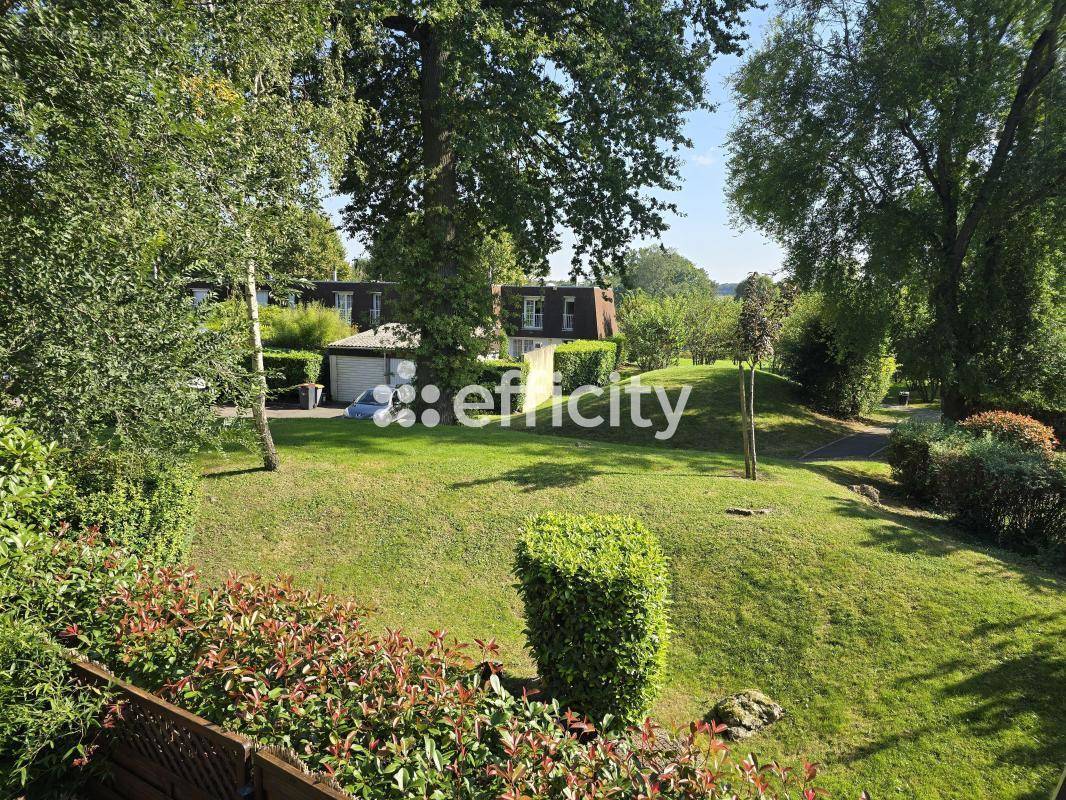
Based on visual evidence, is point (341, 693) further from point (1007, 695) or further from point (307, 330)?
point (307, 330)

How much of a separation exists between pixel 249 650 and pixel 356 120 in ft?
28.3

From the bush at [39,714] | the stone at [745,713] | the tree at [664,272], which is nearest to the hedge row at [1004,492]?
the stone at [745,713]

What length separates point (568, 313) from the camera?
4091 centimetres

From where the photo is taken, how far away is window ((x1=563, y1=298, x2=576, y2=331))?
40.8 meters

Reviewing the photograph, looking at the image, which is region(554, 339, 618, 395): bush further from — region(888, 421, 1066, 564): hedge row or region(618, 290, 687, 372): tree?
region(888, 421, 1066, 564): hedge row

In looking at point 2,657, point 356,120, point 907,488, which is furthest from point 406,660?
point 907,488

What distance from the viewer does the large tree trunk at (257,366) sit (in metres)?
7.16

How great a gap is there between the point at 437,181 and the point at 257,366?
6845 millimetres

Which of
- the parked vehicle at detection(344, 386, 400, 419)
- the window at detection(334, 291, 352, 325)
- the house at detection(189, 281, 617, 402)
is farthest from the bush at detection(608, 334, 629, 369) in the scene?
the parked vehicle at detection(344, 386, 400, 419)

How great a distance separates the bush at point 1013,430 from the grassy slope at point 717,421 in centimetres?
474

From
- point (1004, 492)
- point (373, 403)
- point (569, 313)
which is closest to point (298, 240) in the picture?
point (1004, 492)

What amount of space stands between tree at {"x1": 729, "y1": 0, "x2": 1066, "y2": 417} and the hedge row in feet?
21.4

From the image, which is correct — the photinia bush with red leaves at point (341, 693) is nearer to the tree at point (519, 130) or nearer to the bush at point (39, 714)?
the bush at point (39, 714)

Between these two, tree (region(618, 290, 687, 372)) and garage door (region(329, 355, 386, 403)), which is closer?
garage door (region(329, 355, 386, 403))
